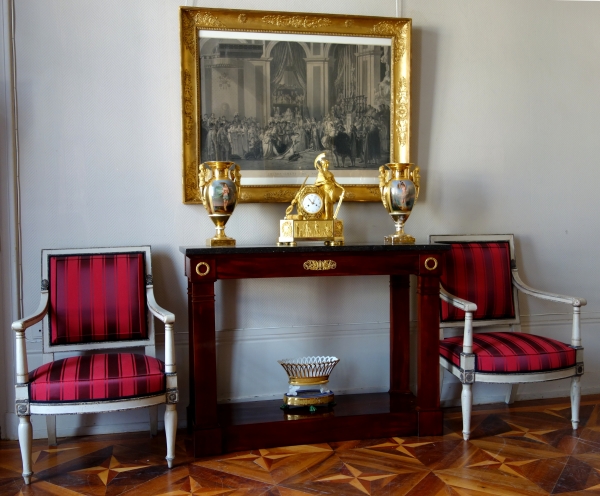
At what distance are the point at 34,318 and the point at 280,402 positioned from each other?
1319 mm

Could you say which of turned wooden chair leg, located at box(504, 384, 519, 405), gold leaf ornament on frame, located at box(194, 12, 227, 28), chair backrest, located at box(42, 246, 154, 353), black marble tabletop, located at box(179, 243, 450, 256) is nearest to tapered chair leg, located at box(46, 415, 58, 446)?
A: chair backrest, located at box(42, 246, 154, 353)

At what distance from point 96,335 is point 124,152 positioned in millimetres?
961

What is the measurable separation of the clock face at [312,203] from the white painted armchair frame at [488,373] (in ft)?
2.47

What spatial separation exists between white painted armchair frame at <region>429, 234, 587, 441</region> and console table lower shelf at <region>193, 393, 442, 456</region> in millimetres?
256

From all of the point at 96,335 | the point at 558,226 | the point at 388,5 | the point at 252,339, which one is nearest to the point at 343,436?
the point at 252,339

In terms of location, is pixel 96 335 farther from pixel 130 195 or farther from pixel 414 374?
pixel 414 374

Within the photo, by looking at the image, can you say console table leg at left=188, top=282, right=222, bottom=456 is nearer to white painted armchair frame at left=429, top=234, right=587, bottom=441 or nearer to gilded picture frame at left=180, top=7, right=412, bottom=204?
gilded picture frame at left=180, top=7, right=412, bottom=204

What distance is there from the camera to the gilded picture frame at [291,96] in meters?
3.24

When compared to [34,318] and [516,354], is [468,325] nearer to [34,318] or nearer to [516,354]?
[516,354]

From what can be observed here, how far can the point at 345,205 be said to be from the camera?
11.4ft

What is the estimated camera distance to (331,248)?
2869 millimetres

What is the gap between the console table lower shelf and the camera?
291 centimetres

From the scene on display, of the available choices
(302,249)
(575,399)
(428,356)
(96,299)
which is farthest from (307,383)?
(575,399)

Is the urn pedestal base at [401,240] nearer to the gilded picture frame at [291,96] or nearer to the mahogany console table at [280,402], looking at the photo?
the mahogany console table at [280,402]
